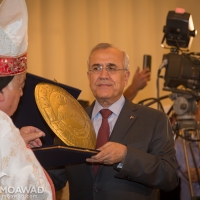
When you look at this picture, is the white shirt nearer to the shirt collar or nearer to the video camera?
the shirt collar

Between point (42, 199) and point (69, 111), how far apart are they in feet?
2.40

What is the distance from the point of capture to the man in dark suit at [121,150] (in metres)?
2.41

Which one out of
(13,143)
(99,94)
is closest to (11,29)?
(13,143)

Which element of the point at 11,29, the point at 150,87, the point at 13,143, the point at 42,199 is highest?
the point at 11,29

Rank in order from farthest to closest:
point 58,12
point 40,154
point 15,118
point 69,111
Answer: point 58,12 → point 15,118 → point 69,111 → point 40,154

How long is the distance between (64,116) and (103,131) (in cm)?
35

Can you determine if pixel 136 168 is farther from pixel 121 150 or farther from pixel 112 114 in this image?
pixel 112 114

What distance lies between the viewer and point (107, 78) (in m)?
2.71

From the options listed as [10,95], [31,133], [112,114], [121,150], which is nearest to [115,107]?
[112,114]

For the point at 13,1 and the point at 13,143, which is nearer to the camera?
the point at 13,143

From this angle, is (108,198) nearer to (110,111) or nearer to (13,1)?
(110,111)

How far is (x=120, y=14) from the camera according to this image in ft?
16.6

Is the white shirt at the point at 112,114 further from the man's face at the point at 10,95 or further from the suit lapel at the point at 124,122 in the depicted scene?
the man's face at the point at 10,95

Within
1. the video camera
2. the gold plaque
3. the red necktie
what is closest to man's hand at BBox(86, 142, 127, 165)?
the gold plaque
